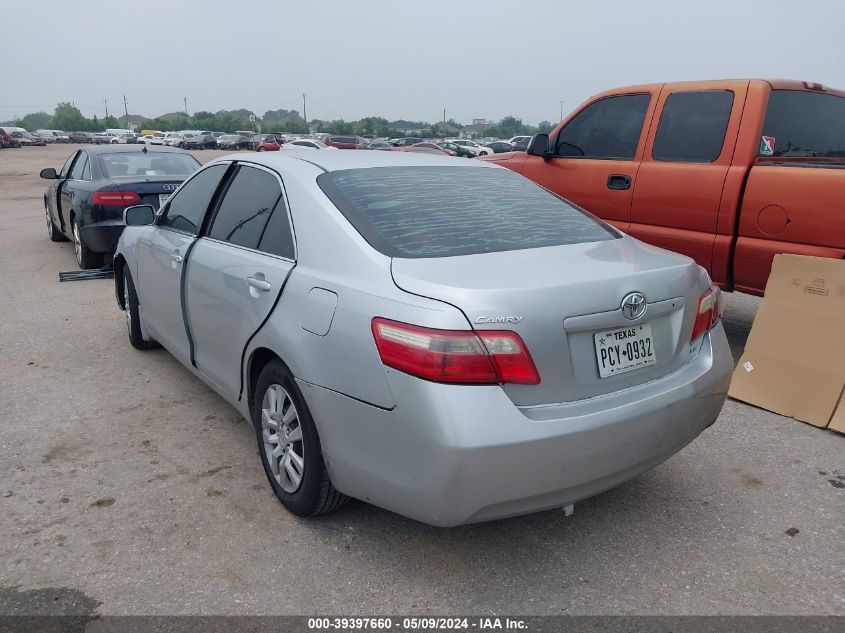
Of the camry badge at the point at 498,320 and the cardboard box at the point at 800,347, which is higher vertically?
the camry badge at the point at 498,320

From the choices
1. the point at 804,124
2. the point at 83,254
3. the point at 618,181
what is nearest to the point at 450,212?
the point at 618,181

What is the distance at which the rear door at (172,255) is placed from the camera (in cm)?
410

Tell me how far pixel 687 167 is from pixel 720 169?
0.26m

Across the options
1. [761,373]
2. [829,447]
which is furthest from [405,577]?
[761,373]

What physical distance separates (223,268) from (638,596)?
2392 millimetres

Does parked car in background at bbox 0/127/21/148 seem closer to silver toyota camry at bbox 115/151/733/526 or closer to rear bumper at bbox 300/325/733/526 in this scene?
silver toyota camry at bbox 115/151/733/526

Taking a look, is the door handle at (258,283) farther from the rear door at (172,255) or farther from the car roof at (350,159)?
the rear door at (172,255)

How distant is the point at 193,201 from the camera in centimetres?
428

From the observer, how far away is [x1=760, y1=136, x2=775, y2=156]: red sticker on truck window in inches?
202

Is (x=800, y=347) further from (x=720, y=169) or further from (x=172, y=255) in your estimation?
(x=172, y=255)

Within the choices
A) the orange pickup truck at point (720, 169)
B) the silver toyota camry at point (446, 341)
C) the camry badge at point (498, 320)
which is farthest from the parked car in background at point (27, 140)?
the camry badge at point (498, 320)

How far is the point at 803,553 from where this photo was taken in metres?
2.83

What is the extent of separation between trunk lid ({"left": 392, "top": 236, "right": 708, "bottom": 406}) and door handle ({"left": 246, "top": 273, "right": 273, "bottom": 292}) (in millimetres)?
754

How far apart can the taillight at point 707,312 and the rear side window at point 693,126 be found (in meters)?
2.41
